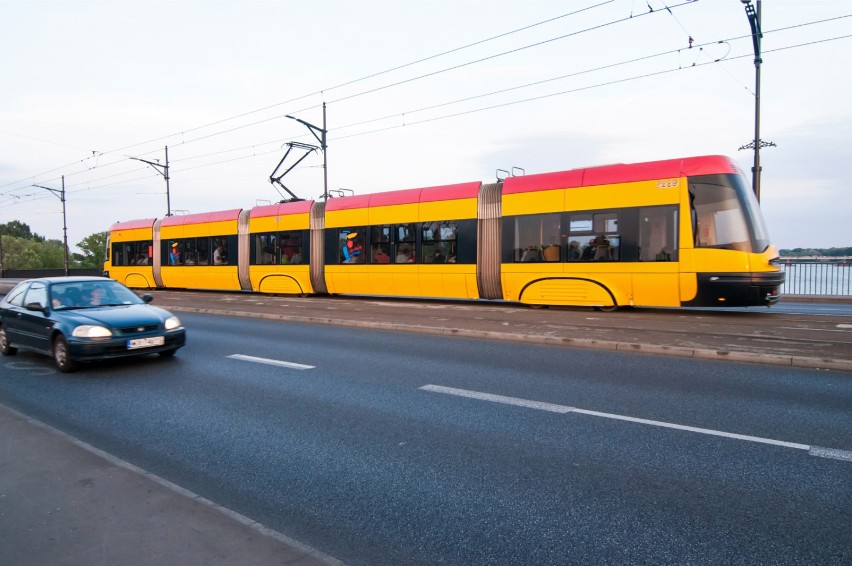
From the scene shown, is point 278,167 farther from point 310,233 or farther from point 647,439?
point 647,439

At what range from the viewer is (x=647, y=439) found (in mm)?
4695

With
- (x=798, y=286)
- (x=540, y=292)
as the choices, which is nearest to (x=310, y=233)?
(x=540, y=292)

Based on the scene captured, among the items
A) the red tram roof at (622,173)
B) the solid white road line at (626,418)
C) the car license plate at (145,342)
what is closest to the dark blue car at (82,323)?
the car license plate at (145,342)

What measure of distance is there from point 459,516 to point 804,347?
7269mm

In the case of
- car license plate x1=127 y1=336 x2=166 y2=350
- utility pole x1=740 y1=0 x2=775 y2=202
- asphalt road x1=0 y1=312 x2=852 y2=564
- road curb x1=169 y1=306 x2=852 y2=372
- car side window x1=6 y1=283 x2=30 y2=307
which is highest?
utility pole x1=740 y1=0 x2=775 y2=202

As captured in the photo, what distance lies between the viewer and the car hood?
796cm

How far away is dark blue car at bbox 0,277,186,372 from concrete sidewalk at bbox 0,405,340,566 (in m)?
3.87

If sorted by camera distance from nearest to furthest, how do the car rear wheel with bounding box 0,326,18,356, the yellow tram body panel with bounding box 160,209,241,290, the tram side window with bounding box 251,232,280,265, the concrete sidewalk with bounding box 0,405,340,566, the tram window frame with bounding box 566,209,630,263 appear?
the concrete sidewalk with bounding box 0,405,340,566, the car rear wheel with bounding box 0,326,18,356, the tram window frame with bounding box 566,209,630,263, the tram side window with bounding box 251,232,280,265, the yellow tram body panel with bounding box 160,209,241,290

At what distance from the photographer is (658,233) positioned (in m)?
12.4

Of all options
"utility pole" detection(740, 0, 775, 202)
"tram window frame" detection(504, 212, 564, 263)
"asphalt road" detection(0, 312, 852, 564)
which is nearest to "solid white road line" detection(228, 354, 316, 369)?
"asphalt road" detection(0, 312, 852, 564)

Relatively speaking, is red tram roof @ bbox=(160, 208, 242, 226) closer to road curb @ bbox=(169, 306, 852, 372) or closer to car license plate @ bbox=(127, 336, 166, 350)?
road curb @ bbox=(169, 306, 852, 372)

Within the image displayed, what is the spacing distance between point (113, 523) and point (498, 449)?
108 inches

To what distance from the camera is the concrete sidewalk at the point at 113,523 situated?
9.34 ft

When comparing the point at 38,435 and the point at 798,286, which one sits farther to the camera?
the point at 798,286
